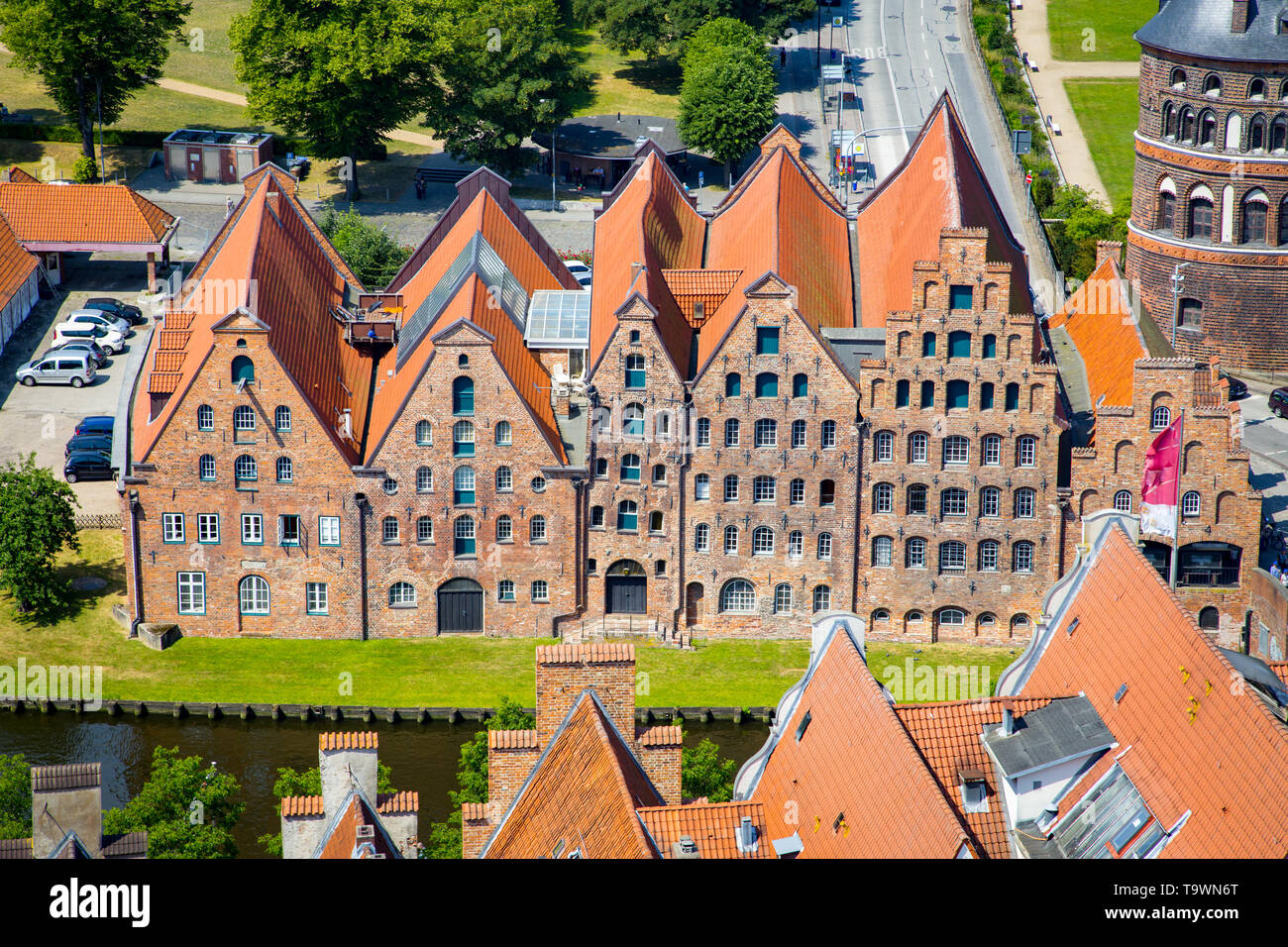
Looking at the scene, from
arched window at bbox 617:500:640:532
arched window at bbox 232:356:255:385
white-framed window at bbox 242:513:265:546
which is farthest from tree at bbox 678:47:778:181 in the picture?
arched window at bbox 232:356:255:385

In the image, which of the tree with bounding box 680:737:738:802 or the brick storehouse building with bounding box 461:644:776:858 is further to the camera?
the tree with bounding box 680:737:738:802

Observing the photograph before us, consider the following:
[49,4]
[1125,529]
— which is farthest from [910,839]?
[49,4]

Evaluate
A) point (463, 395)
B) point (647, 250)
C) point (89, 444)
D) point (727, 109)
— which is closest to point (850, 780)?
point (463, 395)

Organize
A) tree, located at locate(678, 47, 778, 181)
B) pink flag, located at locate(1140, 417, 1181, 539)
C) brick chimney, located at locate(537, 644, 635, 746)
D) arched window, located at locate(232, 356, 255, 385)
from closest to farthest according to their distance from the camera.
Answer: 1. brick chimney, located at locate(537, 644, 635, 746)
2. pink flag, located at locate(1140, 417, 1181, 539)
3. arched window, located at locate(232, 356, 255, 385)
4. tree, located at locate(678, 47, 778, 181)

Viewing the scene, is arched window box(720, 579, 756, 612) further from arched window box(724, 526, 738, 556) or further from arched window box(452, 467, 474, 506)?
arched window box(452, 467, 474, 506)

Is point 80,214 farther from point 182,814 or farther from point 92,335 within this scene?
point 182,814
